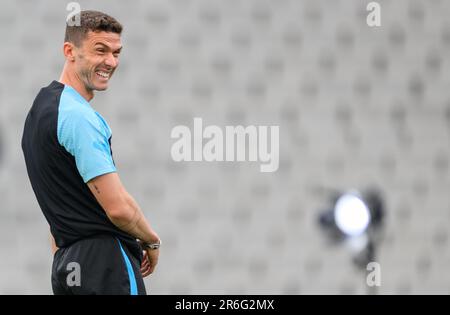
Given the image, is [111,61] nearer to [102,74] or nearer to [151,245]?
[102,74]

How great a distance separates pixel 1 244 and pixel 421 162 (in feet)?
10.1

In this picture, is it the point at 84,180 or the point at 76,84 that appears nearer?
the point at 84,180

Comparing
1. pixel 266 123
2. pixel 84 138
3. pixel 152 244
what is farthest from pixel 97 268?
pixel 266 123

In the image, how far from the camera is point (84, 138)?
93.5 inches

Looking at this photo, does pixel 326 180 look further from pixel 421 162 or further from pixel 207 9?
pixel 207 9

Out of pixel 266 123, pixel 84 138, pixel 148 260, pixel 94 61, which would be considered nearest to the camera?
pixel 84 138

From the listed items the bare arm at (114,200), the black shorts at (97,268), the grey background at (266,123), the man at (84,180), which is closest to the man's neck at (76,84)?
the man at (84,180)

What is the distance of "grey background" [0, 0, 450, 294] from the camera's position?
5480 mm

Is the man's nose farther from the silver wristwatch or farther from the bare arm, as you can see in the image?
the silver wristwatch

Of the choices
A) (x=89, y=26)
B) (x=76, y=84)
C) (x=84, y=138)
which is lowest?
(x=84, y=138)

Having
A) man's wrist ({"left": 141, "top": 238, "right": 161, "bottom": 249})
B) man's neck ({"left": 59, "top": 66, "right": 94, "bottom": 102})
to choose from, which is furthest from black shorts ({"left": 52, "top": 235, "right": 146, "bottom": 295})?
man's neck ({"left": 59, "top": 66, "right": 94, "bottom": 102})

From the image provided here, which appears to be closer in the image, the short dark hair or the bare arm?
the bare arm

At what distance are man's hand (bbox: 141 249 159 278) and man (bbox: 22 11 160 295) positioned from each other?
0.10 meters

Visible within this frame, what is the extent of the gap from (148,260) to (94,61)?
0.63 meters
